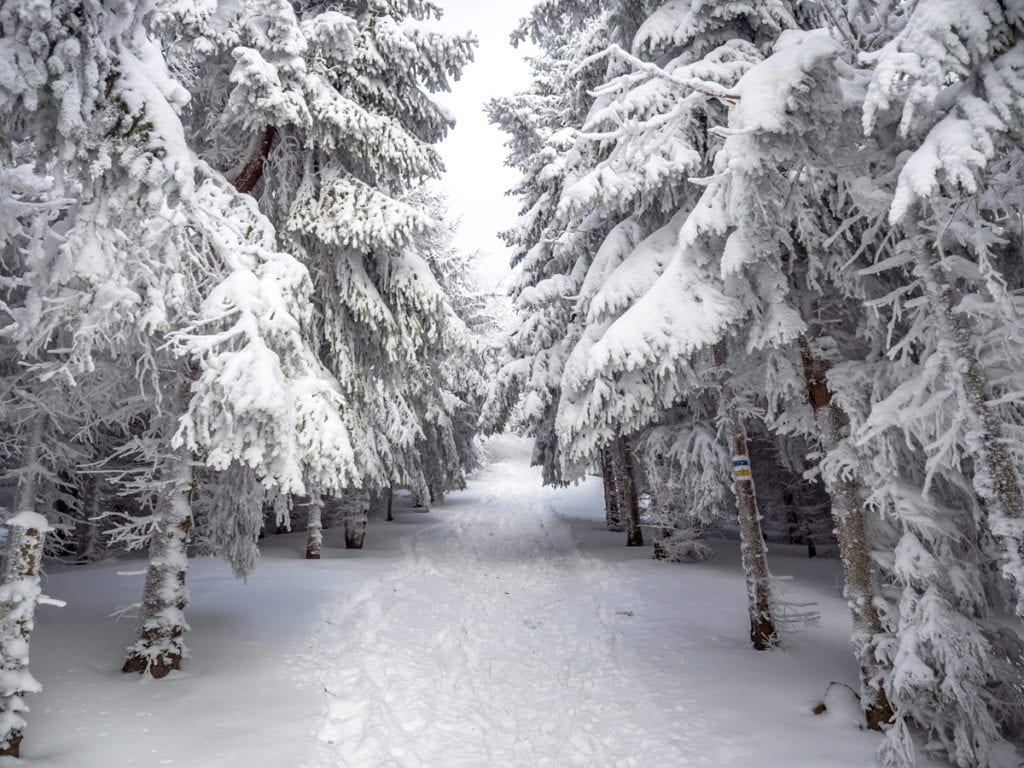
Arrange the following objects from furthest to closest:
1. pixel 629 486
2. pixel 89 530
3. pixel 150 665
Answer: pixel 629 486 → pixel 89 530 → pixel 150 665

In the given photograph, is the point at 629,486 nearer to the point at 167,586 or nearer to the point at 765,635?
the point at 765,635

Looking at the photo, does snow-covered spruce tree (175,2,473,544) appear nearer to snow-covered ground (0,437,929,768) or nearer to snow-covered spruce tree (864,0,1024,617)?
snow-covered ground (0,437,929,768)

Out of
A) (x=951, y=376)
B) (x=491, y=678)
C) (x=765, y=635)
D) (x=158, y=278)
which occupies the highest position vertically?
(x=158, y=278)

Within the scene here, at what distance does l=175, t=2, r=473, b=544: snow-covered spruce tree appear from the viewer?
7746 millimetres

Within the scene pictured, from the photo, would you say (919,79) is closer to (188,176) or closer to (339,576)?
(188,176)

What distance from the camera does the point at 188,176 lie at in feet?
13.8

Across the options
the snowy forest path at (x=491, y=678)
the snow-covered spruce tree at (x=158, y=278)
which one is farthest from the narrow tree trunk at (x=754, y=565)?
the snow-covered spruce tree at (x=158, y=278)

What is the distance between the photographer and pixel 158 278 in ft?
17.5

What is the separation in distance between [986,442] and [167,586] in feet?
26.2

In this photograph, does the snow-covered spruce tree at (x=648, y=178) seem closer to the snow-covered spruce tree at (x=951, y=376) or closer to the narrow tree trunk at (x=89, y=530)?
the snow-covered spruce tree at (x=951, y=376)

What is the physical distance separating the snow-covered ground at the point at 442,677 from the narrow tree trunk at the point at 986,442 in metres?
2.27

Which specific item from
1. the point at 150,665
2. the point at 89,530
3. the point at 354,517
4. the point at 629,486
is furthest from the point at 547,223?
the point at 89,530

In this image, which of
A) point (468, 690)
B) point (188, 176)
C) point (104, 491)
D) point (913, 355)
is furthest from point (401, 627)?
point (104, 491)

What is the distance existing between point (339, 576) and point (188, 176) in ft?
31.2
